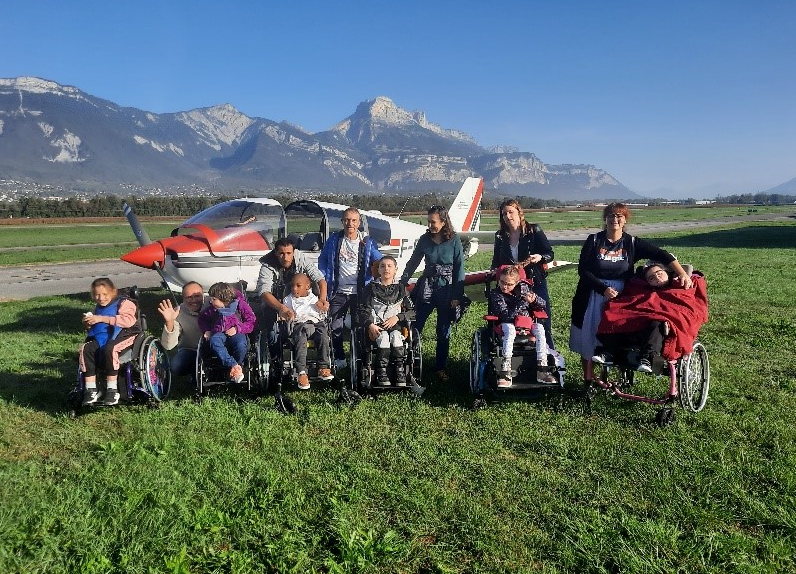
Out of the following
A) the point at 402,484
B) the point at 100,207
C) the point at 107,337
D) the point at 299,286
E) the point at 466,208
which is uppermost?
the point at 100,207

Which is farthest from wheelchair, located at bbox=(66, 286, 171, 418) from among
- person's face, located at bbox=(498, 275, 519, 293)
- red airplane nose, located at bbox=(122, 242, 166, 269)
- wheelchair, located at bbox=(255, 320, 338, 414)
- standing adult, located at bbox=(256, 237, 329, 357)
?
person's face, located at bbox=(498, 275, 519, 293)

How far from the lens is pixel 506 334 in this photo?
500 centimetres

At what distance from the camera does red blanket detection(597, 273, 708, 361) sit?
443 centimetres

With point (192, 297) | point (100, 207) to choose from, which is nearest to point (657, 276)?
point (192, 297)

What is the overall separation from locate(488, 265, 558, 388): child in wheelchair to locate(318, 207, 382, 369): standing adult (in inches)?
59.8

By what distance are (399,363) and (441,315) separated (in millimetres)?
962

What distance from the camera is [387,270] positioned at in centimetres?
547

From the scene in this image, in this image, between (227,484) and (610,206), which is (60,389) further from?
(610,206)

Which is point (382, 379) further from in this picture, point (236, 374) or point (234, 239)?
point (234, 239)

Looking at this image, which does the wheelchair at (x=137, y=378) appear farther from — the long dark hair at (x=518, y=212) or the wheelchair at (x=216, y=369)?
the long dark hair at (x=518, y=212)

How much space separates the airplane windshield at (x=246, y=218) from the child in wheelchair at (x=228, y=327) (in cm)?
356

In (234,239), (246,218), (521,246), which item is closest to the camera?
(521,246)

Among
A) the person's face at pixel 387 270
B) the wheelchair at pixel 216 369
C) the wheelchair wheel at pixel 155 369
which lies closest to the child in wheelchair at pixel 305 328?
the wheelchair at pixel 216 369

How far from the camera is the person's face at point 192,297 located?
5.50 m
